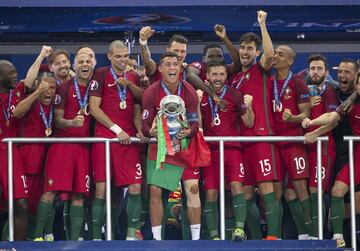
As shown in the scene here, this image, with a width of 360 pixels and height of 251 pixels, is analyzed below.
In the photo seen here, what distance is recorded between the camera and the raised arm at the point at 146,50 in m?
11.4

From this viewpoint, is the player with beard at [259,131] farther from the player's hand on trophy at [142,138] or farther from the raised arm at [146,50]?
the player's hand on trophy at [142,138]

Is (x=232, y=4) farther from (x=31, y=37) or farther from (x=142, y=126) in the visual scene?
(x=142, y=126)

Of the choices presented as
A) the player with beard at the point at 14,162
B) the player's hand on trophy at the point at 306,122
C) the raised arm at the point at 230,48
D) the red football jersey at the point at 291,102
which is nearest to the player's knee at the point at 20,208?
the player with beard at the point at 14,162

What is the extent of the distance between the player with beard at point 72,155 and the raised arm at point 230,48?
4.31 ft

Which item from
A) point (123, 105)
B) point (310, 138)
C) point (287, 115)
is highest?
point (123, 105)

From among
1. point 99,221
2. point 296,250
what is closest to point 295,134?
point 296,250

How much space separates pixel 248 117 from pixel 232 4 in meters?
4.48

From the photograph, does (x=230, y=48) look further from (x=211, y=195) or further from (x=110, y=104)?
(x=211, y=195)

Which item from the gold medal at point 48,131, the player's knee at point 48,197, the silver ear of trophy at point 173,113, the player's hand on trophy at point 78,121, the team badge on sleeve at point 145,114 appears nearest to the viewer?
Result: the silver ear of trophy at point 173,113

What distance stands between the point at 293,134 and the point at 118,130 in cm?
176

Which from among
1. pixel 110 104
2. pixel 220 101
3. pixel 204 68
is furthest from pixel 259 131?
pixel 110 104

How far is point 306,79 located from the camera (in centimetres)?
1229

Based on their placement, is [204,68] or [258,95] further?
[204,68]

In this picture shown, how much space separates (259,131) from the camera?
11570mm
